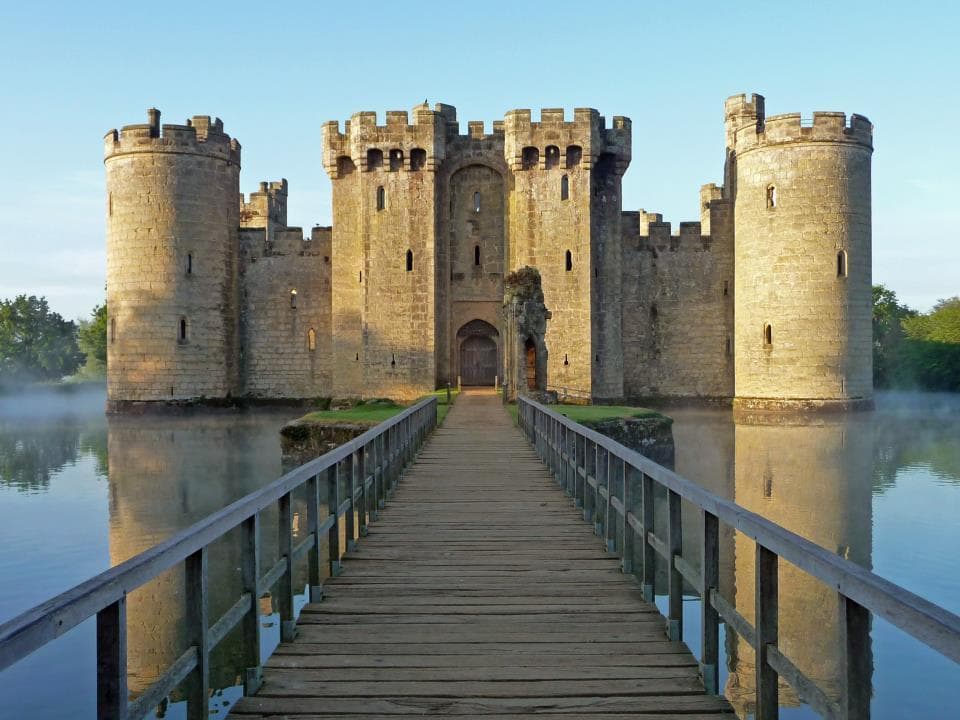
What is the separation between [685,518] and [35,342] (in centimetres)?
5596

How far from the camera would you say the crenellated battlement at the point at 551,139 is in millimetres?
32406

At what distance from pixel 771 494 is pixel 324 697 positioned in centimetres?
1305

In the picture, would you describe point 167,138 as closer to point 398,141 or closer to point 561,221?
point 398,141

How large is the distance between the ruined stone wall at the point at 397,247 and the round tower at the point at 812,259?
10947mm

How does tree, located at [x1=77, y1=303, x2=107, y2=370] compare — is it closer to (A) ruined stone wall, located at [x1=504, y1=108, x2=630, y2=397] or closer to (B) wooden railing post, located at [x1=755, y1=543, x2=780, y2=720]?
(A) ruined stone wall, located at [x1=504, y1=108, x2=630, y2=397]

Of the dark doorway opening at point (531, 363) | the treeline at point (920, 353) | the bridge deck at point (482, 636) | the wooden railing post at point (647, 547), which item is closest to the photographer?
the bridge deck at point (482, 636)

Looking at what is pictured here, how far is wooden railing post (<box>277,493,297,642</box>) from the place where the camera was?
5281mm

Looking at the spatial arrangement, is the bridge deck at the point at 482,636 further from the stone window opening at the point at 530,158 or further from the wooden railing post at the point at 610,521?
the stone window opening at the point at 530,158

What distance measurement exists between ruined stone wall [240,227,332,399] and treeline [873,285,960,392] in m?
29.1

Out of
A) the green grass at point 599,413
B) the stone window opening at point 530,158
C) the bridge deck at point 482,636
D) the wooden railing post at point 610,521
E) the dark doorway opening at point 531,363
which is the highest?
the stone window opening at point 530,158

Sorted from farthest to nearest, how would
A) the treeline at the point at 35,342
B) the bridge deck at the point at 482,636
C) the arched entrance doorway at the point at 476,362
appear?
1. the treeline at the point at 35,342
2. the arched entrance doorway at the point at 476,362
3. the bridge deck at the point at 482,636

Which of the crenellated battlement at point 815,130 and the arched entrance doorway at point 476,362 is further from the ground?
the crenellated battlement at point 815,130

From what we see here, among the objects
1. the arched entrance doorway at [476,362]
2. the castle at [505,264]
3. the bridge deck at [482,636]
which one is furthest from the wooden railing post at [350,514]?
the arched entrance doorway at [476,362]

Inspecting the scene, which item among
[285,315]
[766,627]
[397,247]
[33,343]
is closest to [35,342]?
[33,343]
